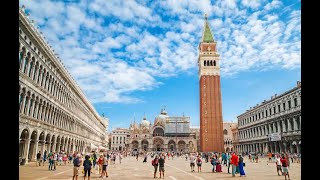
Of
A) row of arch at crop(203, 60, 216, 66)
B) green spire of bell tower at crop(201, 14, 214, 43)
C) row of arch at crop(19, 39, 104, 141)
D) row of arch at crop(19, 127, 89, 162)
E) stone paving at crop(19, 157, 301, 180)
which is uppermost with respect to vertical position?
green spire of bell tower at crop(201, 14, 214, 43)

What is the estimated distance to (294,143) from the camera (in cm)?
4700

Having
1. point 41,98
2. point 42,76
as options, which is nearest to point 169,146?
point 42,76

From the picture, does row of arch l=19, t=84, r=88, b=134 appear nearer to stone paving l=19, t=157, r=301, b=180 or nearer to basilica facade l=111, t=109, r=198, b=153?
stone paving l=19, t=157, r=301, b=180

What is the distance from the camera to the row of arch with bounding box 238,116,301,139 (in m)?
47.2

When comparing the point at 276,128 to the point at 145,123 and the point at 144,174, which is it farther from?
the point at 145,123

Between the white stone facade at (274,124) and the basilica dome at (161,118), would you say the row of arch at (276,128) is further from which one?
the basilica dome at (161,118)

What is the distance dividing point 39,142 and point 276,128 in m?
45.1

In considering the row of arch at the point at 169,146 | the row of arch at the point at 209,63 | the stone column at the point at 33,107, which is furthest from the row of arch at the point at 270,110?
the stone column at the point at 33,107

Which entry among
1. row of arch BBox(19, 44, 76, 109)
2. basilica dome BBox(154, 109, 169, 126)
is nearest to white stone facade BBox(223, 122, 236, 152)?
basilica dome BBox(154, 109, 169, 126)

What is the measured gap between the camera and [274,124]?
55.6 m

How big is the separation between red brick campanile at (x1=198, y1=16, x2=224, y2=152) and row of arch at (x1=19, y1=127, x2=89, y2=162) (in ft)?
141

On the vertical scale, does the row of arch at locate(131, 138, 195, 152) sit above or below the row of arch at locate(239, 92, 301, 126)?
below
